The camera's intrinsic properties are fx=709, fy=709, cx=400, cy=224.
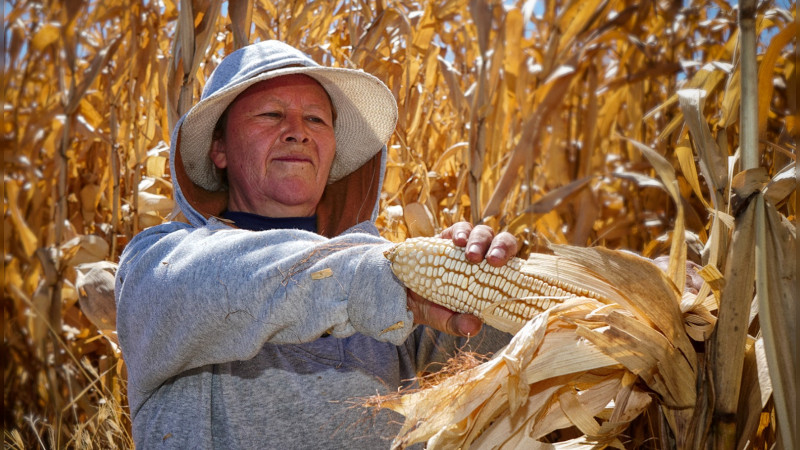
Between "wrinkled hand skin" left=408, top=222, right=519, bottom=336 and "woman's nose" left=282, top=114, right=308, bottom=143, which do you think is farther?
"woman's nose" left=282, top=114, right=308, bottom=143

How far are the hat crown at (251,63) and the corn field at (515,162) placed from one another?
7cm

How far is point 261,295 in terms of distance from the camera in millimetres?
1108

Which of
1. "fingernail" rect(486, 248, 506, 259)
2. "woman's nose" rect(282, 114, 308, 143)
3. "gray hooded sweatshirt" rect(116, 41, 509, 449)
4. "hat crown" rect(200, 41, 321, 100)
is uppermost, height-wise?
"hat crown" rect(200, 41, 321, 100)

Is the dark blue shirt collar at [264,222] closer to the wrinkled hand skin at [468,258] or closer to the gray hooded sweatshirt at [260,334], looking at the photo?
the gray hooded sweatshirt at [260,334]

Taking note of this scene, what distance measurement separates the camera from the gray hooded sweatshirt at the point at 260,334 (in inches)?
43.5

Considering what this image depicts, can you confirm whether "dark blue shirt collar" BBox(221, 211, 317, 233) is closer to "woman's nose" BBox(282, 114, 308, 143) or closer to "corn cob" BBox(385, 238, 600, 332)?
"woman's nose" BBox(282, 114, 308, 143)

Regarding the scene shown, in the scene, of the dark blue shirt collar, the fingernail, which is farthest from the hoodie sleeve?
the dark blue shirt collar

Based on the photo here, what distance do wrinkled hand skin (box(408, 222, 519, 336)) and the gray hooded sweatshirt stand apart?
7 centimetres

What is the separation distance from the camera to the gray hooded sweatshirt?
43.5 inches

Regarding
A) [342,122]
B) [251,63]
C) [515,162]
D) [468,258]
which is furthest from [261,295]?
[342,122]

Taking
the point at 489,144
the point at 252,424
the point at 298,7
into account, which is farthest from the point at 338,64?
the point at 252,424

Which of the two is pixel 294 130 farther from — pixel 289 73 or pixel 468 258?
pixel 468 258

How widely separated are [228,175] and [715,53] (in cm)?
167

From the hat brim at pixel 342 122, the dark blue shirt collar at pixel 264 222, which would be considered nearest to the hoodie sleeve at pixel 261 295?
the dark blue shirt collar at pixel 264 222
